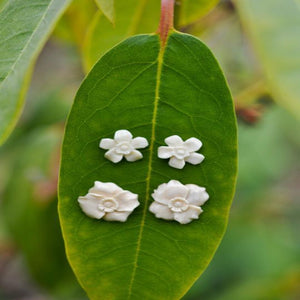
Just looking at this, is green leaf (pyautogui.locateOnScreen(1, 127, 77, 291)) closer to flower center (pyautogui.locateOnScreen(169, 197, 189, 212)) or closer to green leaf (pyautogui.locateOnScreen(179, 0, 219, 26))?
green leaf (pyautogui.locateOnScreen(179, 0, 219, 26))

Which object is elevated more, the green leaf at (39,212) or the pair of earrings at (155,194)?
the pair of earrings at (155,194)

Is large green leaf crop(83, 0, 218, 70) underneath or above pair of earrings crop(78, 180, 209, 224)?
above

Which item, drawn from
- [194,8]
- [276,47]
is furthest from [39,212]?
[276,47]

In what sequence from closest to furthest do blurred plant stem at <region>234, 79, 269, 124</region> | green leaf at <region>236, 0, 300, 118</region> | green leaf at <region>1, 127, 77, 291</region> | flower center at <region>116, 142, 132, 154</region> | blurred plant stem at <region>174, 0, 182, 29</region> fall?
green leaf at <region>236, 0, 300, 118</region>, flower center at <region>116, 142, 132, 154</region>, blurred plant stem at <region>174, 0, 182, 29</region>, blurred plant stem at <region>234, 79, 269, 124</region>, green leaf at <region>1, 127, 77, 291</region>

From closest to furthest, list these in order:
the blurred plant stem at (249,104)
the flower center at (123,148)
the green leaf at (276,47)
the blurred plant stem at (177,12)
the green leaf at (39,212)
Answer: the green leaf at (276,47), the flower center at (123,148), the blurred plant stem at (177,12), the blurred plant stem at (249,104), the green leaf at (39,212)

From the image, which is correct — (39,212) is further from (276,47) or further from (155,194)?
(276,47)

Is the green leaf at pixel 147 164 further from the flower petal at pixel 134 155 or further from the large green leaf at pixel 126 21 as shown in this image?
the large green leaf at pixel 126 21

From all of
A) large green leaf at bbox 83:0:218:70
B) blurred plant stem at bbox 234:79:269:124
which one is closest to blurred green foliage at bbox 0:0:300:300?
blurred plant stem at bbox 234:79:269:124

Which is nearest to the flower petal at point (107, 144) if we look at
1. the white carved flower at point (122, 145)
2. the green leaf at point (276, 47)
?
the white carved flower at point (122, 145)

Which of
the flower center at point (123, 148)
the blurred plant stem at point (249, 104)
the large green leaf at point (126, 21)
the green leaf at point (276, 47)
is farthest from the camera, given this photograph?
the blurred plant stem at point (249, 104)
